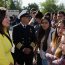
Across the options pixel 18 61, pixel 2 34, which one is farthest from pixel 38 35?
pixel 2 34

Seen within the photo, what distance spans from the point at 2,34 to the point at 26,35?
2.06 metres

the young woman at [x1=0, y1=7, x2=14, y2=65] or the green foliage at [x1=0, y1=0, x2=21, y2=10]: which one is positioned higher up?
the young woman at [x1=0, y1=7, x2=14, y2=65]

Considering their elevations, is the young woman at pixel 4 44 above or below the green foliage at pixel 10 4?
above

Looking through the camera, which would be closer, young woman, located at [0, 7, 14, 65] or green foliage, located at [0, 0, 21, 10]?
young woman, located at [0, 7, 14, 65]

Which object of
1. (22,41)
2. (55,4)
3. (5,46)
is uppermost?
(5,46)

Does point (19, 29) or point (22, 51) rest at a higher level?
point (19, 29)

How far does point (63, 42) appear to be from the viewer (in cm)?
372

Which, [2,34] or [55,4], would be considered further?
[55,4]

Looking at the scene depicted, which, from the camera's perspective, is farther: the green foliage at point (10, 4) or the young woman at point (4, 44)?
the green foliage at point (10, 4)

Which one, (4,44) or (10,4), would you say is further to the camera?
(10,4)

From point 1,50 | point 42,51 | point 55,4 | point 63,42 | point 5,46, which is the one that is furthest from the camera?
point 55,4

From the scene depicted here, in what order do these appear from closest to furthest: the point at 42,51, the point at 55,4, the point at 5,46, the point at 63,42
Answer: the point at 63,42
the point at 5,46
the point at 42,51
the point at 55,4

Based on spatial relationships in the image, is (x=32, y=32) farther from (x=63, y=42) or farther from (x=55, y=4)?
(x=55, y=4)

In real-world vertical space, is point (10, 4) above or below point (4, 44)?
below
